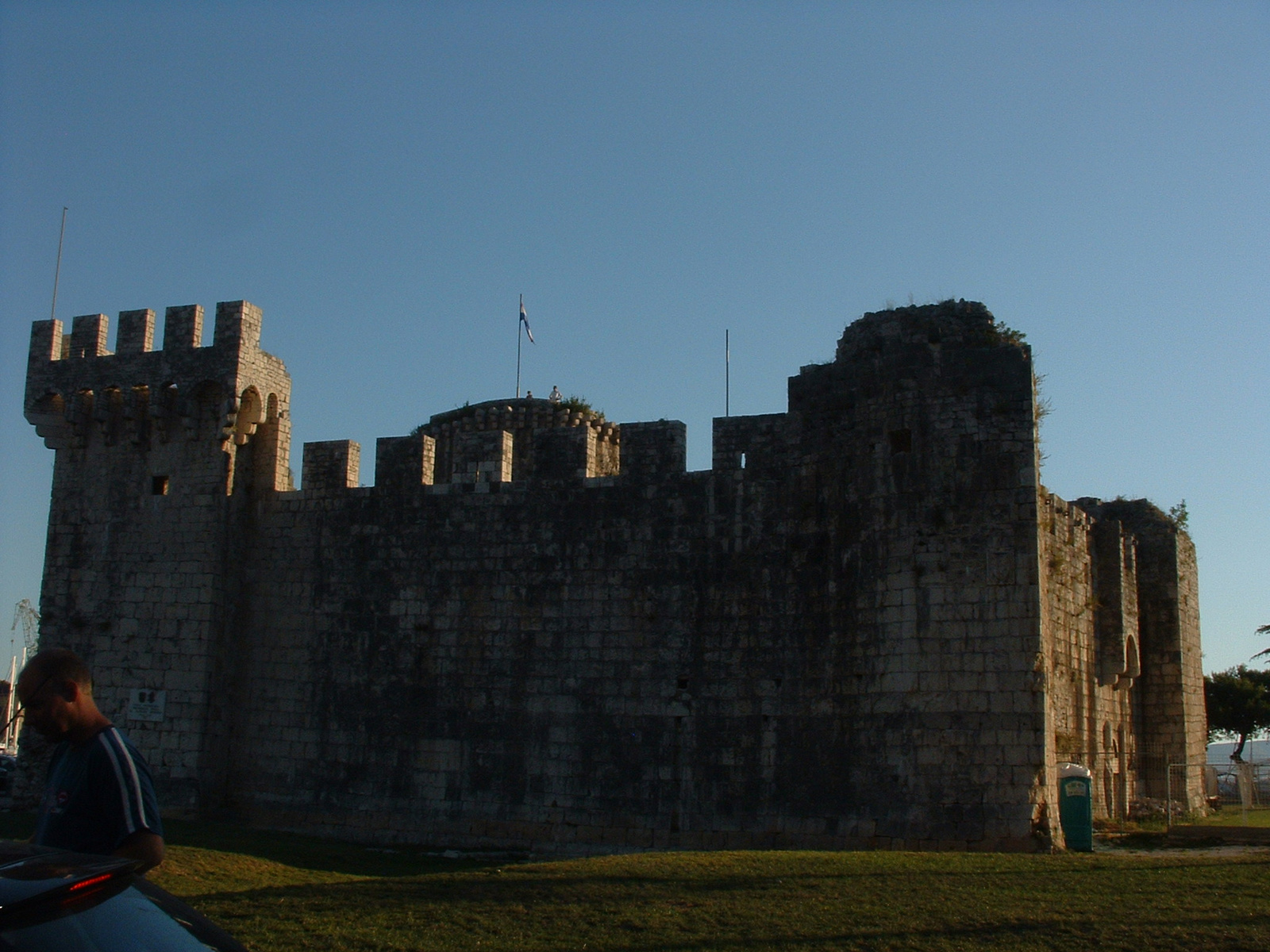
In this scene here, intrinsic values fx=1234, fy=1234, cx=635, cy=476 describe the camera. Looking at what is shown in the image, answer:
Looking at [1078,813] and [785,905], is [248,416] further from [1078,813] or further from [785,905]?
[1078,813]

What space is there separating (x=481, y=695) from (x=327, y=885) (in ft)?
22.6

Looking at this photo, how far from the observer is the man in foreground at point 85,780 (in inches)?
200

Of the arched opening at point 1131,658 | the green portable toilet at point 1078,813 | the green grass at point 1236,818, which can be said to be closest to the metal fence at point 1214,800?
the green grass at point 1236,818

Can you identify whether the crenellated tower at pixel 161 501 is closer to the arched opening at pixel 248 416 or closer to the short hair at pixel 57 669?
the arched opening at pixel 248 416

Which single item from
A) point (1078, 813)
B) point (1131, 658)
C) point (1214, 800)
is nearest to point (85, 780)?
point (1078, 813)

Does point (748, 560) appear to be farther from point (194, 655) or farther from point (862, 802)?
point (194, 655)

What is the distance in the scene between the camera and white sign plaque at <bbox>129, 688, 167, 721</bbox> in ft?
63.7

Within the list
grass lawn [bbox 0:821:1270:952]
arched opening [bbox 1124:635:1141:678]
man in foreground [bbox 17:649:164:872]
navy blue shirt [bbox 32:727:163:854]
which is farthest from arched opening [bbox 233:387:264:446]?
navy blue shirt [bbox 32:727:163:854]

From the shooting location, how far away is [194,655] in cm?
1934

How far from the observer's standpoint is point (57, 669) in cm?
528

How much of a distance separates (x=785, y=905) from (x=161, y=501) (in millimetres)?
13934

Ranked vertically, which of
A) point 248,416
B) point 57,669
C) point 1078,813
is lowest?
point 1078,813

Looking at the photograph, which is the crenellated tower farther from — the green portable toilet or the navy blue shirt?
the navy blue shirt

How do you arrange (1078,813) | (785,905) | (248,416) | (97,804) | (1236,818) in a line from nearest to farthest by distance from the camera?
(97,804) < (785,905) < (1078,813) < (1236,818) < (248,416)
